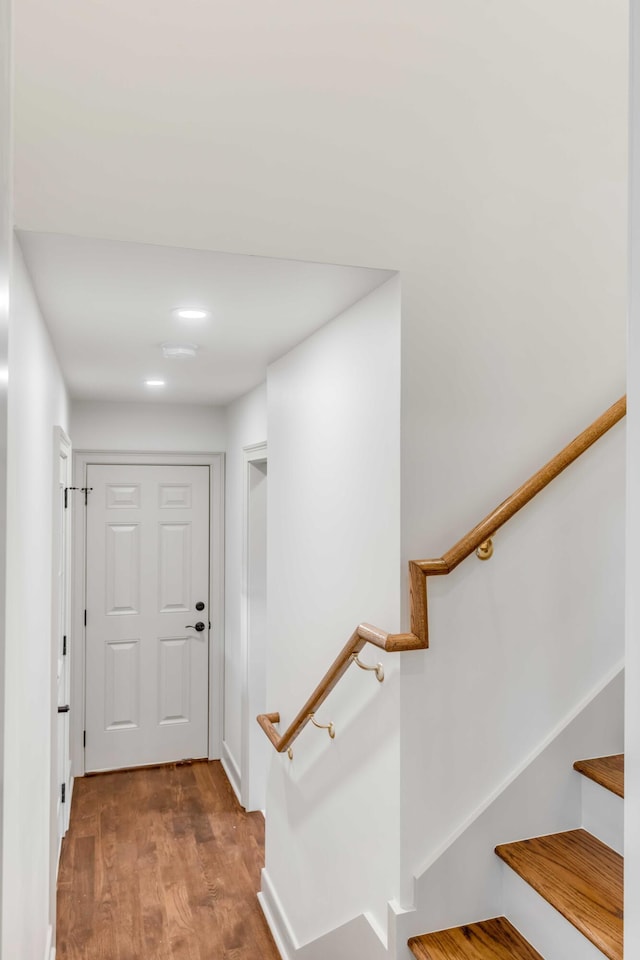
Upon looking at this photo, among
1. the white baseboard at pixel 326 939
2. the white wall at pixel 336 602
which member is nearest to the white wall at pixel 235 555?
the white wall at pixel 336 602

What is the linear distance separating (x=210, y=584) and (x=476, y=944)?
3102 mm

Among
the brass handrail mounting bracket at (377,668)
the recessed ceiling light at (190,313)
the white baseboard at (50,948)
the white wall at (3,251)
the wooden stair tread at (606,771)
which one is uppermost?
the recessed ceiling light at (190,313)

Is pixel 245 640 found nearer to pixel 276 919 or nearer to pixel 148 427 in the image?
pixel 276 919

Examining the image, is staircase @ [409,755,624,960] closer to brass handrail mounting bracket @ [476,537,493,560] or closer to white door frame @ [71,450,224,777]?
brass handrail mounting bracket @ [476,537,493,560]

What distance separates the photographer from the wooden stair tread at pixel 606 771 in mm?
1782

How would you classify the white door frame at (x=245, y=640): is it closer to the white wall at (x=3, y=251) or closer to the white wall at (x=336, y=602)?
the white wall at (x=336, y=602)

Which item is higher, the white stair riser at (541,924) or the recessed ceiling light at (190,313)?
the recessed ceiling light at (190,313)

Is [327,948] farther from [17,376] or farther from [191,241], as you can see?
[191,241]

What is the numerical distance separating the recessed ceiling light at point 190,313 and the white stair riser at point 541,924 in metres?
1.81

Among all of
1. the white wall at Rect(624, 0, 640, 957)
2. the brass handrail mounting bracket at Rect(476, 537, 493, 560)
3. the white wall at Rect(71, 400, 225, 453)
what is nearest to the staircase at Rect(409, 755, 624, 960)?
the brass handrail mounting bracket at Rect(476, 537, 493, 560)

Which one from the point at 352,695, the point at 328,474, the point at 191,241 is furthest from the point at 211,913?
the point at 191,241

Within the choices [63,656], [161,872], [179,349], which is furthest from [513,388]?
[161,872]

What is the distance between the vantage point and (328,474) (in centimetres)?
230

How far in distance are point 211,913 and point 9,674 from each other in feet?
6.86
